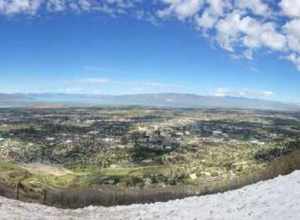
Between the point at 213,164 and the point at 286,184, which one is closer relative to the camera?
the point at 286,184

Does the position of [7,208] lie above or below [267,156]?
above

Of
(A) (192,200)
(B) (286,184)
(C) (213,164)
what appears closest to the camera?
(B) (286,184)

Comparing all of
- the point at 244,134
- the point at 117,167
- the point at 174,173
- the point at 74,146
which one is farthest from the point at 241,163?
the point at 244,134

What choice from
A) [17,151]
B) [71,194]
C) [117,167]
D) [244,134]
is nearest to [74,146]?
[17,151]

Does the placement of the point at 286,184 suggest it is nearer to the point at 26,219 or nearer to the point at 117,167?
the point at 26,219

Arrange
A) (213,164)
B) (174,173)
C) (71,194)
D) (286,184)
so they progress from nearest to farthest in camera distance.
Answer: (286,184) → (71,194) → (174,173) → (213,164)

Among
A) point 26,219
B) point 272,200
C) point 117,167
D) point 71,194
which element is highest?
point 272,200
